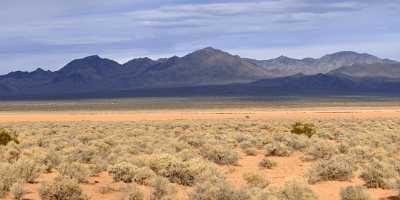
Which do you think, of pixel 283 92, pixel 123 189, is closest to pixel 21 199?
pixel 123 189

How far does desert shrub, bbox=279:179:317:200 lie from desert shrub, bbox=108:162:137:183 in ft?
16.5

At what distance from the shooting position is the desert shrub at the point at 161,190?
14680mm

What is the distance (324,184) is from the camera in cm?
1775

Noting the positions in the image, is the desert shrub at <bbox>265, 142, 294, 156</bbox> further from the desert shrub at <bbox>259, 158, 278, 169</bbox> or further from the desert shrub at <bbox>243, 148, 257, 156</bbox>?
the desert shrub at <bbox>259, 158, 278, 169</bbox>

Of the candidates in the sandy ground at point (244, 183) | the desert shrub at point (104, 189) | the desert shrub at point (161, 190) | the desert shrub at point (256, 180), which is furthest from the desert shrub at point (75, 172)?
the desert shrub at point (256, 180)

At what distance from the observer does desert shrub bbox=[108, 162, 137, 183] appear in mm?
17469

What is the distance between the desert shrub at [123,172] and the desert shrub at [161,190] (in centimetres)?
197

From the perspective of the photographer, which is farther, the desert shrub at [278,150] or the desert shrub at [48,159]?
the desert shrub at [278,150]

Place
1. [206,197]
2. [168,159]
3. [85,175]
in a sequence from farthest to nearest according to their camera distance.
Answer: [168,159] → [85,175] → [206,197]

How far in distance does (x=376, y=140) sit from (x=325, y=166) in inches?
→ 504

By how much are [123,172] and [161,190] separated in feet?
9.79

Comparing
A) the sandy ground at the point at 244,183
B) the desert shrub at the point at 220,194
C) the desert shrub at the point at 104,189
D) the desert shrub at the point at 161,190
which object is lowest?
the sandy ground at the point at 244,183

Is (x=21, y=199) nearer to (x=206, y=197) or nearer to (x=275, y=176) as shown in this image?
(x=206, y=197)

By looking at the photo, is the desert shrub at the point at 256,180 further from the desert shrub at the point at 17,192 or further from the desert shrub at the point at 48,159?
the desert shrub at the point at 48,159
